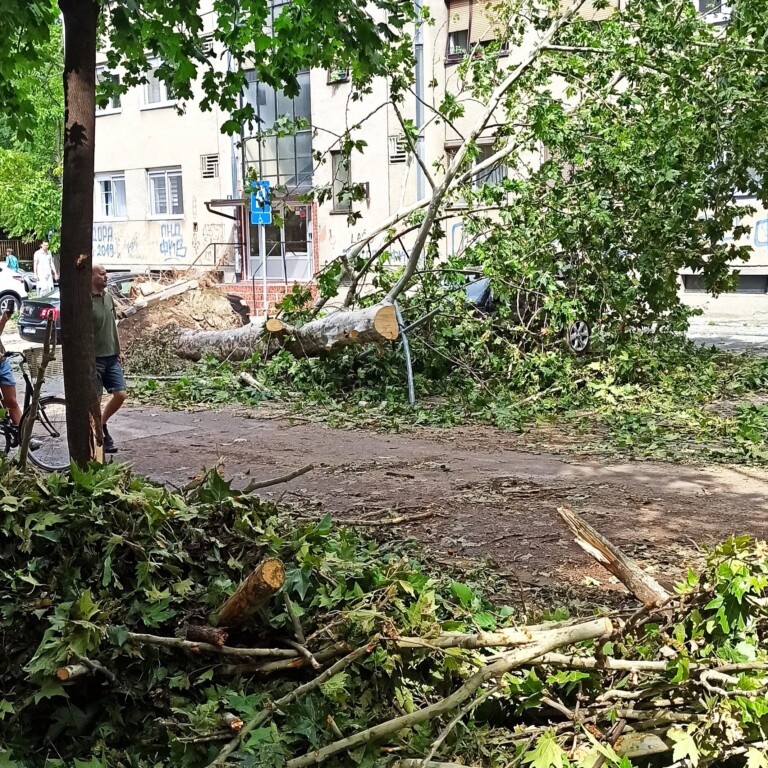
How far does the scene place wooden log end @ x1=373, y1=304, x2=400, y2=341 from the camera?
10.8 m

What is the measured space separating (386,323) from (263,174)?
1926 centimetres

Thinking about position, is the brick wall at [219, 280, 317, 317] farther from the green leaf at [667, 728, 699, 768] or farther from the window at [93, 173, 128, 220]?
the green leaf at [667, 728, 699, 768]

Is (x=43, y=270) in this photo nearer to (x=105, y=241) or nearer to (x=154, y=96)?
(x=105, y=241)

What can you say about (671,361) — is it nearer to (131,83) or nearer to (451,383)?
(451,383)

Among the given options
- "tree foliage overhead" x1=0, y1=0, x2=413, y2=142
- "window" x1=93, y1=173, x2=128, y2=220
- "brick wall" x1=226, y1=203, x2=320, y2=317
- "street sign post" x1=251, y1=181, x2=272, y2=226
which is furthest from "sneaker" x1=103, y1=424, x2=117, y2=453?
"window" x1=93, y1=173, x2=128, y2=220

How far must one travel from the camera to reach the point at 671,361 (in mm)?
11703

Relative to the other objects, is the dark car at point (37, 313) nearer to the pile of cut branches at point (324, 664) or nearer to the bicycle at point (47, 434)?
the bicycle at point (47, 434)

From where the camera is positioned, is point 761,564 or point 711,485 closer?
point 761,564

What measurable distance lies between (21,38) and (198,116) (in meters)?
24.3

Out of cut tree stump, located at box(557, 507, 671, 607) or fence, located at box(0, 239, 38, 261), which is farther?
fence, located at box(0, 239, 38, 261)

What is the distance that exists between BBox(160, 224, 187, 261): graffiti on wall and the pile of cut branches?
92.2ft

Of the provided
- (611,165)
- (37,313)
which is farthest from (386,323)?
(37,313)

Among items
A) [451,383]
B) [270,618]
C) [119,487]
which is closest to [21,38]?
[119,487]

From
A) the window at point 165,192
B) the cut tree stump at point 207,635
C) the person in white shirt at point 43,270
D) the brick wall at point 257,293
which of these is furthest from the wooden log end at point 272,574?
the window at point 165,192
